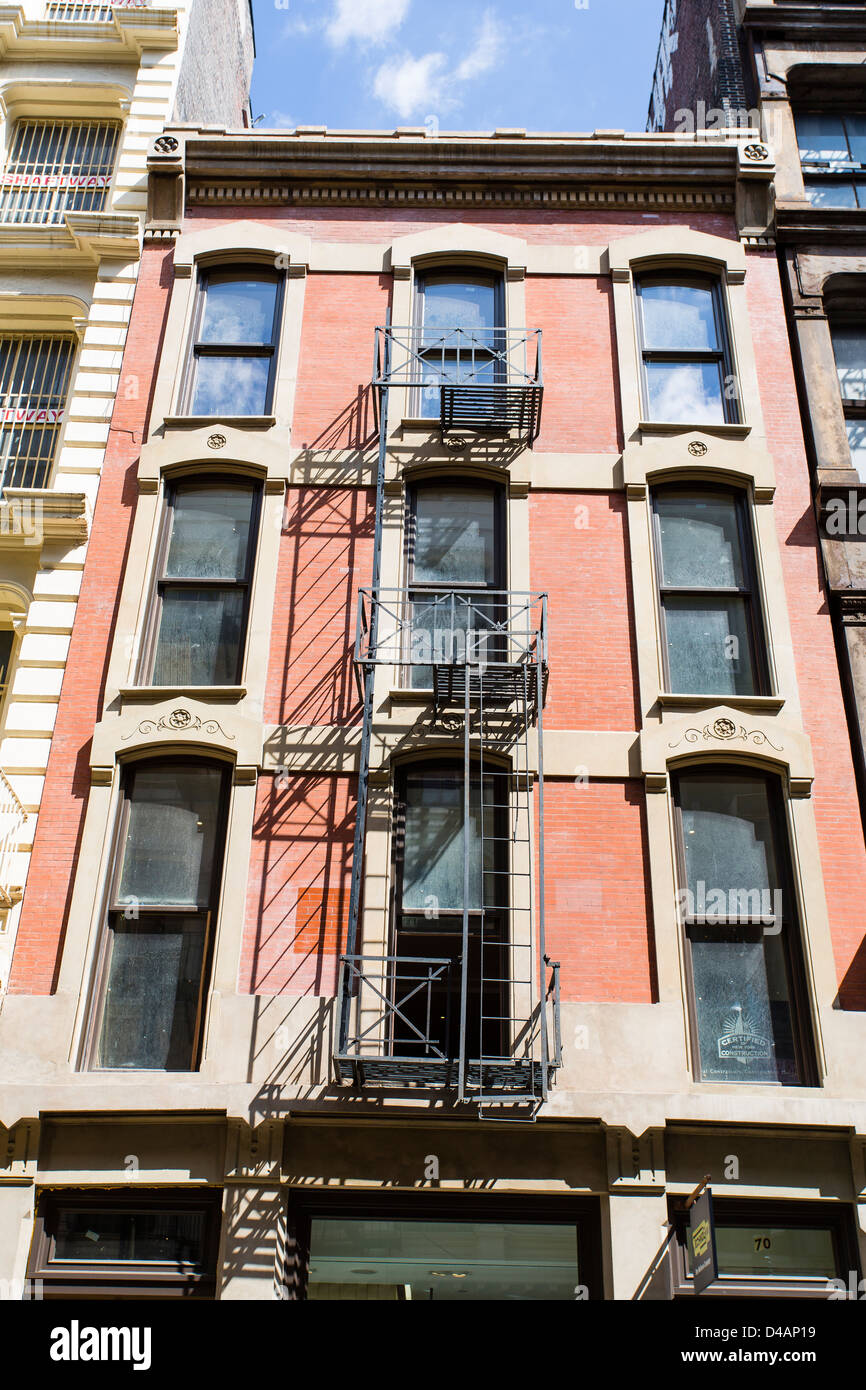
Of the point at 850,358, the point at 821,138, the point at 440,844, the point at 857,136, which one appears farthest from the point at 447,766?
the point at 857,136

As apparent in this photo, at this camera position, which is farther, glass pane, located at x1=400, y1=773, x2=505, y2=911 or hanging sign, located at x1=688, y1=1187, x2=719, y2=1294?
glass pane, located at x1=400, y1=773, x2=505, y2=911

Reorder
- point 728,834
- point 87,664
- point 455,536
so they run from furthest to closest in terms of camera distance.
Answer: point 455,536 < point 87,664 < point 728,834

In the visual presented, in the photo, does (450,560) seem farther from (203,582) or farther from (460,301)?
(460,301)

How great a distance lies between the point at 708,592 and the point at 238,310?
22.9 ft

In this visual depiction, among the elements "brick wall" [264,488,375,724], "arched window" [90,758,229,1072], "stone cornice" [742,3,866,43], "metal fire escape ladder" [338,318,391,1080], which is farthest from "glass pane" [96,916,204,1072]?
"stone cornice" [742,3,866,43]

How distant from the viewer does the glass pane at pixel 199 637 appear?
12555 millimetres

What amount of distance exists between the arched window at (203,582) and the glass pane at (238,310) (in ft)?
7.52

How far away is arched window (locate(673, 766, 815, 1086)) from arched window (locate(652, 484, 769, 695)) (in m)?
1.12

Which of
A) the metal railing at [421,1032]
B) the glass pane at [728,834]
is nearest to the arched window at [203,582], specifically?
the metal railing at [421,1032]

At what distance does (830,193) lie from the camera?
1570 cm

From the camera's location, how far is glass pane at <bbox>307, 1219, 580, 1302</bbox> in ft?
32.3

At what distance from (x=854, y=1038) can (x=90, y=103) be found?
611 inches

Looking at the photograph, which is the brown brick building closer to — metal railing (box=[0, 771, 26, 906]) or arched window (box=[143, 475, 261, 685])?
arched window (box=[143, 475, 261, 685])
